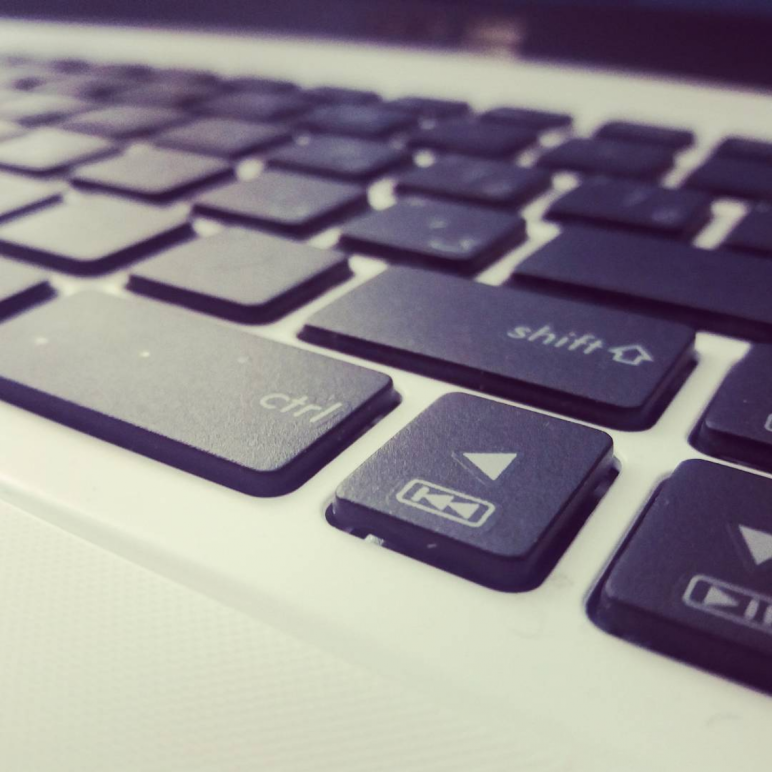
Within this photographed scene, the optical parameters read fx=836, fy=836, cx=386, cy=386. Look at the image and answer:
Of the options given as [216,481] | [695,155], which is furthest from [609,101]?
[216,481]

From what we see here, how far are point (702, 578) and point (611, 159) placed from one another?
1.04ft

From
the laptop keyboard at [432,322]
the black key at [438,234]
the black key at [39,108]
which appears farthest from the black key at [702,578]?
the black key at [39,108]

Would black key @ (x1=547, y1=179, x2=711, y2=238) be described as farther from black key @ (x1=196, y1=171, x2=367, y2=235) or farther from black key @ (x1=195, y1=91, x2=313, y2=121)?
black key @ (x1=195, y1=91, x2=313, y2=121)

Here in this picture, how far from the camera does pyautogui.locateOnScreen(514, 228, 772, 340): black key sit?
29 cm

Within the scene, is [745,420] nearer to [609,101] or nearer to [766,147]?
[766,147]

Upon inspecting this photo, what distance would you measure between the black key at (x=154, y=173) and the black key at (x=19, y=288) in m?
0.10

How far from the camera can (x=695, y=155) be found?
0.49 metres

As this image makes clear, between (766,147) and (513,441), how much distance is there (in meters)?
0.33

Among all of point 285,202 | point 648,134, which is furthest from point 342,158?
point 648,134

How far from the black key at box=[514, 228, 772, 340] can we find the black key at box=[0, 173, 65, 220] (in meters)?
0.24

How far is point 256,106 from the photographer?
56cm

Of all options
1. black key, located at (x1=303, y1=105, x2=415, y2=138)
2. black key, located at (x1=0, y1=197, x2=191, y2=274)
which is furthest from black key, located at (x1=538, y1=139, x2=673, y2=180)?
black key, located at (x1=0, y1=197, x2=191, y2=274)

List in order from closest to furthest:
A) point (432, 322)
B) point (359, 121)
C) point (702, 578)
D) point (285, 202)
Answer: point (702, 578)
point (432, 322)
point (285, 202)
point (359, 121)

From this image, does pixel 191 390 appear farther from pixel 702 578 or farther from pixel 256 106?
pixel 256 106
